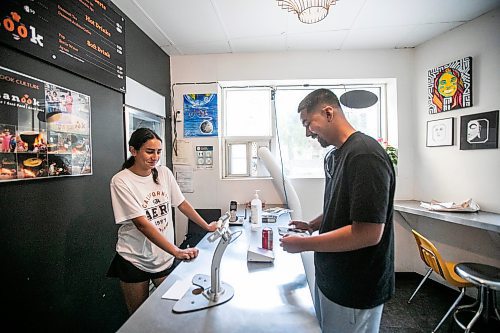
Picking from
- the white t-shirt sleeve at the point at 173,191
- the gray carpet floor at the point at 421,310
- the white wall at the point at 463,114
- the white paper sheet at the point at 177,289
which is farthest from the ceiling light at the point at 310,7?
the gray carpet floor at the point at 421,310

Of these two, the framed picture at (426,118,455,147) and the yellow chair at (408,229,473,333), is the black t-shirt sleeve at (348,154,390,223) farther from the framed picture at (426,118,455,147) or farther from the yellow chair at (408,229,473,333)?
the framed picture at (426,118,455,147)

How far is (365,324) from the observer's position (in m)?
1.08

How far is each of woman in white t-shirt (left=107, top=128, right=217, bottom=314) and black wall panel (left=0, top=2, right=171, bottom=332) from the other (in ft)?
1.03

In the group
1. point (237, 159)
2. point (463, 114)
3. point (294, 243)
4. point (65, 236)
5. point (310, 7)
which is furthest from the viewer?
point (237, 159)

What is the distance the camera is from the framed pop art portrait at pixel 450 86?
2.41 metres

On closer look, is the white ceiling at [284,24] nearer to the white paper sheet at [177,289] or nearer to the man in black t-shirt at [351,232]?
the man in black t-shirt at [351,232]

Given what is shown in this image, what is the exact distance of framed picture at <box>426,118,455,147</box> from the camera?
258 cm

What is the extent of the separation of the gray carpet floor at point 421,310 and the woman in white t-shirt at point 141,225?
1.85 m

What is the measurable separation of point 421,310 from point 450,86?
207cm

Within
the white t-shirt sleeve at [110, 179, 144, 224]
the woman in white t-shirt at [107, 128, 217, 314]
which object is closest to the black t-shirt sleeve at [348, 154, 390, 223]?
the woman in white t-shirt at [107, 128, 217, 314]

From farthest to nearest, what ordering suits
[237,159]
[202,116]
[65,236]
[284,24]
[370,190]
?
[237,159] → [202,116] → [284,24] → [65,236] → [370,190]

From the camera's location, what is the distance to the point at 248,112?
3227 millimetres

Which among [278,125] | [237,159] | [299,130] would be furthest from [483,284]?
[237,159]

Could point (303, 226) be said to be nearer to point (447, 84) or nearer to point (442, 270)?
point (442, 270)
